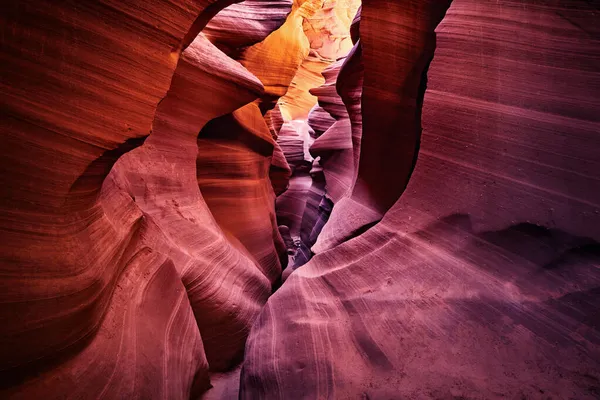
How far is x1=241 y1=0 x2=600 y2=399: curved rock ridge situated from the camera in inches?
66.9

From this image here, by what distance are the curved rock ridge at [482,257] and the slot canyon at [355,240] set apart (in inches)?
0.4

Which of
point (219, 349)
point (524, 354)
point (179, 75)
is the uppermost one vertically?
point (179, 75)

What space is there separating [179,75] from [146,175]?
1320 mm

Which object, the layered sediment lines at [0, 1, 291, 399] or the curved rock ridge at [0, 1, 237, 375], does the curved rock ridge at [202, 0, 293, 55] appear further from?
the curved rock ridge at [0, 1, 237, 375]

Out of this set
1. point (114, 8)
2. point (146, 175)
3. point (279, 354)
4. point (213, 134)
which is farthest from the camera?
point (213, 134)

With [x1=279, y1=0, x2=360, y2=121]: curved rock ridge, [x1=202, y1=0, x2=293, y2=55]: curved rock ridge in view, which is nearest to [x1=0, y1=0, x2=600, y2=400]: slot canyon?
[x1=202, y1=0, x2=293, y2=55]: curved rock ridge

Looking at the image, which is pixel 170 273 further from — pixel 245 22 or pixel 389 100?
pixel 245 22

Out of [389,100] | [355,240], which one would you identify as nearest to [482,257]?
[355,240]

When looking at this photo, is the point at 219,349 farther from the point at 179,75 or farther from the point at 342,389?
the point at 179,75

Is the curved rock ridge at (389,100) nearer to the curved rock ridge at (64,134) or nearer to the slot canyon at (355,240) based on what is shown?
the slot canyon at (355,240)

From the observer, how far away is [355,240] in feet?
9.86

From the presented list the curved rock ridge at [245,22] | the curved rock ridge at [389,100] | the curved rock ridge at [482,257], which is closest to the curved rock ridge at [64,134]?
the curved rock ridge at [482,257]

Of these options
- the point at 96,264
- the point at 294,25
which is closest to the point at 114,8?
the point at 96,264

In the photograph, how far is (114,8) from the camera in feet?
5.17
